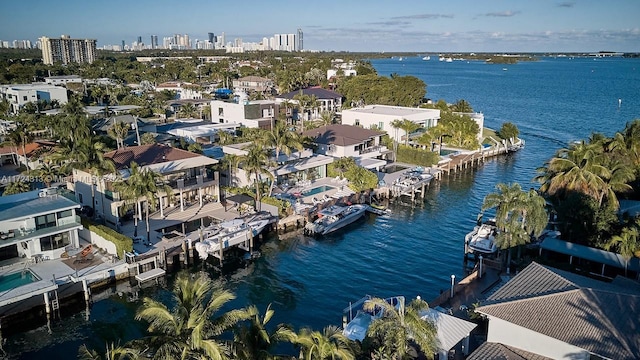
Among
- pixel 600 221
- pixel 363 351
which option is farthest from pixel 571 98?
pixel 363 351

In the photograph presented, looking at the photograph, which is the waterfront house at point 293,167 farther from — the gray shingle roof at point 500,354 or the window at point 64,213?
the gray shingle roof at point 500,354

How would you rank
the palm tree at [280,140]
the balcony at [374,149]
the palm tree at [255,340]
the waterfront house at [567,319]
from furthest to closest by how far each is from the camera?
the balcony at [374,149], the palm tree at [280,140], the waterfront house at [567,319], the palm tree at [255,340]

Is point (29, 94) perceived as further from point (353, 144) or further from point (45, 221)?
point (45, 221)

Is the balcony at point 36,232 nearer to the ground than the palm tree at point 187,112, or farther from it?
nearer to the ground

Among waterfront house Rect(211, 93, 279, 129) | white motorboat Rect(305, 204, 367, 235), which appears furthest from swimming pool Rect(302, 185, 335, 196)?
waterfront house Rect(211, 93, 279, 129)

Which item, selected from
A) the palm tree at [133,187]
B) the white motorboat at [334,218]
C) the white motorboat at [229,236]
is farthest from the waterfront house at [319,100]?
the palm tree at [133,187]

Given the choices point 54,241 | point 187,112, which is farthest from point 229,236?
point 187,112
